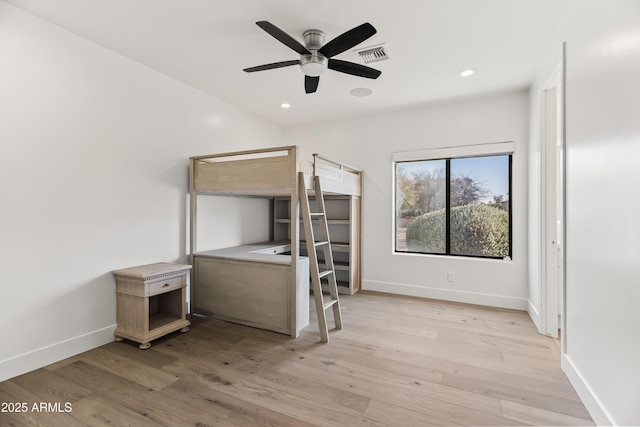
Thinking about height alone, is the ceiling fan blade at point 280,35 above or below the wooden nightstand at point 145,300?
above

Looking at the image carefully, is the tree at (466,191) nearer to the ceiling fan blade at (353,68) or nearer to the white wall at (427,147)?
the white wall at (427,147)

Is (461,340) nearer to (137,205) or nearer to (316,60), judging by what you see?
(316,60)

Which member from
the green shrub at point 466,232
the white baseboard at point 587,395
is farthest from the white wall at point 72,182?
the white baseboard at point 587,395

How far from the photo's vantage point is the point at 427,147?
398 centimetres

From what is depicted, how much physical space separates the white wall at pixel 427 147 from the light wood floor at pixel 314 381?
77 centimetres

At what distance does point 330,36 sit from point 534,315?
331 cm

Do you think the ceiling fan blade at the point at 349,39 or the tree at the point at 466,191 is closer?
the ceiling fan blade at the point at 349,39

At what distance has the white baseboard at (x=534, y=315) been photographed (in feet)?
9.54

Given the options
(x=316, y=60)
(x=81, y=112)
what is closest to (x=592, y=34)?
(x=316, y=60)

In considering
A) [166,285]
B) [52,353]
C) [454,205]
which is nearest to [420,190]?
[454,205]

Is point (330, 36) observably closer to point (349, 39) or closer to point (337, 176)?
point (349, 39)

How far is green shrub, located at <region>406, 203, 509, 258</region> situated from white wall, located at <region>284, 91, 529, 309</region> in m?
0.17

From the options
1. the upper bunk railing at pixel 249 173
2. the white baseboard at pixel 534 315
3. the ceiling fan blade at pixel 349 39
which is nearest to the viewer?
the ceiling fan blade at pixel 349 39

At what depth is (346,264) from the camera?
446 cm
